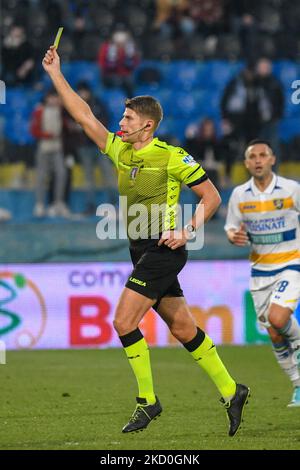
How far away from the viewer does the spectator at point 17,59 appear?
16.7 metres

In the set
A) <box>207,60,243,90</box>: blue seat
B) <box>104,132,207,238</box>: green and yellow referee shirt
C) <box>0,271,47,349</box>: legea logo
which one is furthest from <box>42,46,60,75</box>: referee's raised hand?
<box>207,60,243,90</box>: blue seat

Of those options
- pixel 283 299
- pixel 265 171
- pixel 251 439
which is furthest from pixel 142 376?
pixel 265 171

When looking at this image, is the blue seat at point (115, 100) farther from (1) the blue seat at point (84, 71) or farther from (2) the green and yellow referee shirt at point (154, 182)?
(2) the green and yellow referee shirt at point (154, 182)

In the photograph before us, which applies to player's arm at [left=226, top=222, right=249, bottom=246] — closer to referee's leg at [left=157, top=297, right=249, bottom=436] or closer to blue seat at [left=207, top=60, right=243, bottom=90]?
referee's leg at [left=157, top=297, right=249, bottom=436]

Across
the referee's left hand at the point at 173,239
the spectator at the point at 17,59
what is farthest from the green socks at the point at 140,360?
the spectator at the point at 17,59

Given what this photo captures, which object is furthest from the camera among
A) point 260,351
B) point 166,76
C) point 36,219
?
point 166,76

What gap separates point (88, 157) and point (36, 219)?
141cm

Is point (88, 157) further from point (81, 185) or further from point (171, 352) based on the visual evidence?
point (171, 352)

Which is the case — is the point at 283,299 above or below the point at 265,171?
below

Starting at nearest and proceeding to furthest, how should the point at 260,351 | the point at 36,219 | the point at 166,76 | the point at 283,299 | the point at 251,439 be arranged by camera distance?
1. the point at 251,439
2. the point at 283,299
3. the point at 260,351
4. the point at 36,219
5. the point at 166,76

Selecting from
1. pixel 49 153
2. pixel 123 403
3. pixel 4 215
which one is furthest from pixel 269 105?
pixel 123 403

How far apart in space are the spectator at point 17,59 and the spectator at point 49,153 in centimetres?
116

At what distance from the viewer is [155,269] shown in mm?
6902

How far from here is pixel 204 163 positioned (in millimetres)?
15844
